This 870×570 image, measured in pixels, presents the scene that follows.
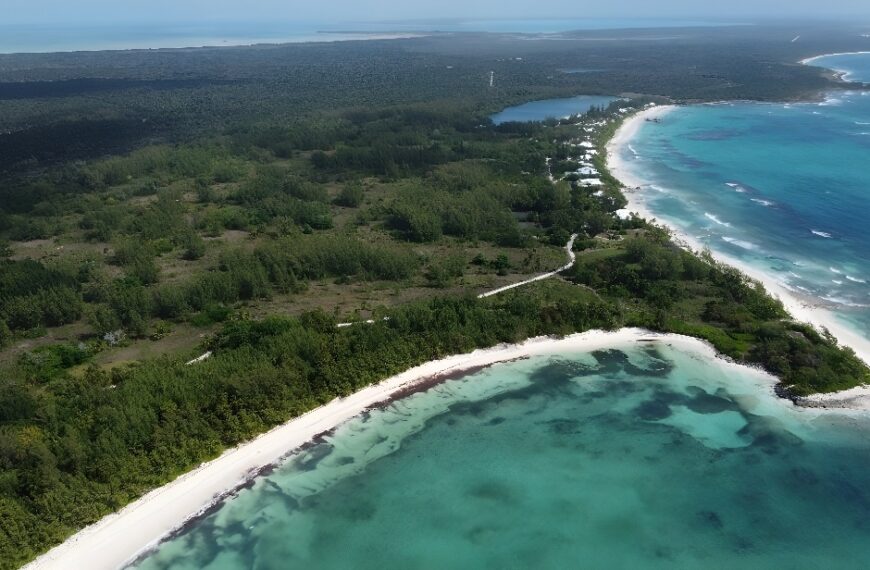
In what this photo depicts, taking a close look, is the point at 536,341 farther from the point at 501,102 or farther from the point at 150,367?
the point at 501,102

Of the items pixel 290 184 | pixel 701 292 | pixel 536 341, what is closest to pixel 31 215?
pixel 290 184

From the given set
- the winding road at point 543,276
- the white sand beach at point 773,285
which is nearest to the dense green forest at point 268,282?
the winding road at point 543,276

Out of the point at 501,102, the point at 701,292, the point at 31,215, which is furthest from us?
the point at 501,102

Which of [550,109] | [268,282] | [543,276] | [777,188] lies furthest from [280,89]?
[543,276]

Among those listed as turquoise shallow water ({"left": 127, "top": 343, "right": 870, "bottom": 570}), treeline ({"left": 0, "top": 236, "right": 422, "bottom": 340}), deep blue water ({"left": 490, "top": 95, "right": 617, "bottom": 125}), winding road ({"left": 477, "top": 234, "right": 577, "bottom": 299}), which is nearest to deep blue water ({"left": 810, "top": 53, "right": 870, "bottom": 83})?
deep blue water ({"left": 490, "top": 95, "right": 617, "bottom": 125})

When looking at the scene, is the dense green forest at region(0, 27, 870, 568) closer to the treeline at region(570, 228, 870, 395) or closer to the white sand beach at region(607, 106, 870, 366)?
the treeline at region(570, 228, 870, 395)

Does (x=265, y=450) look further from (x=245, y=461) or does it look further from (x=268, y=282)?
(x=268, y=282)
